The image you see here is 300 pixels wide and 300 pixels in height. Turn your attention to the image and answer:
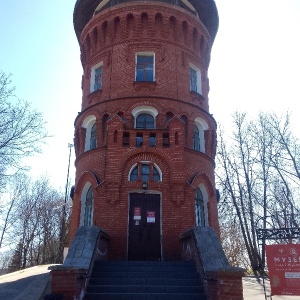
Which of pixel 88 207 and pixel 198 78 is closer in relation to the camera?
pixel 88 207

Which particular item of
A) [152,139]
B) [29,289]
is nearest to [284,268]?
[152,139]

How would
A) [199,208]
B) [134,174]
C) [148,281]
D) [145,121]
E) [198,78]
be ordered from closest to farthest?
[148,281]
[134,174]
[199,208]
[145,121]
[198,78]

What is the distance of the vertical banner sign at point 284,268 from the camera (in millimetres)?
8422

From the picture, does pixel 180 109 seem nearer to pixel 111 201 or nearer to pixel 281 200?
pixel 111 201

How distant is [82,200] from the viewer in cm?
1344

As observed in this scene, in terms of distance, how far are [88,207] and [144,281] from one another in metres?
5.27

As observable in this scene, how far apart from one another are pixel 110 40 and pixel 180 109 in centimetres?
473

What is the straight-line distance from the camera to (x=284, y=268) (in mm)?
8625

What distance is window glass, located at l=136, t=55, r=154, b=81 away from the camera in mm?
14672

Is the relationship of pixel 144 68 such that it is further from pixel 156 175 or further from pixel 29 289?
pixel 29 289

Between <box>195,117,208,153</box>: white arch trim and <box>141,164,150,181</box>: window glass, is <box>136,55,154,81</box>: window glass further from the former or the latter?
<box>141,164,150,181</box>: window glass

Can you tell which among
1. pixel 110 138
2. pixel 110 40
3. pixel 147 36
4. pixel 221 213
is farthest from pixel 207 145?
pixel 221 213

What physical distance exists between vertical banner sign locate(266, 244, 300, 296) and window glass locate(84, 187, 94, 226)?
673cm

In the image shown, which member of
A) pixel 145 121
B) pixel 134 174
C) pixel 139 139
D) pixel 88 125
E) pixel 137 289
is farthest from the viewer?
pixel 88 125
